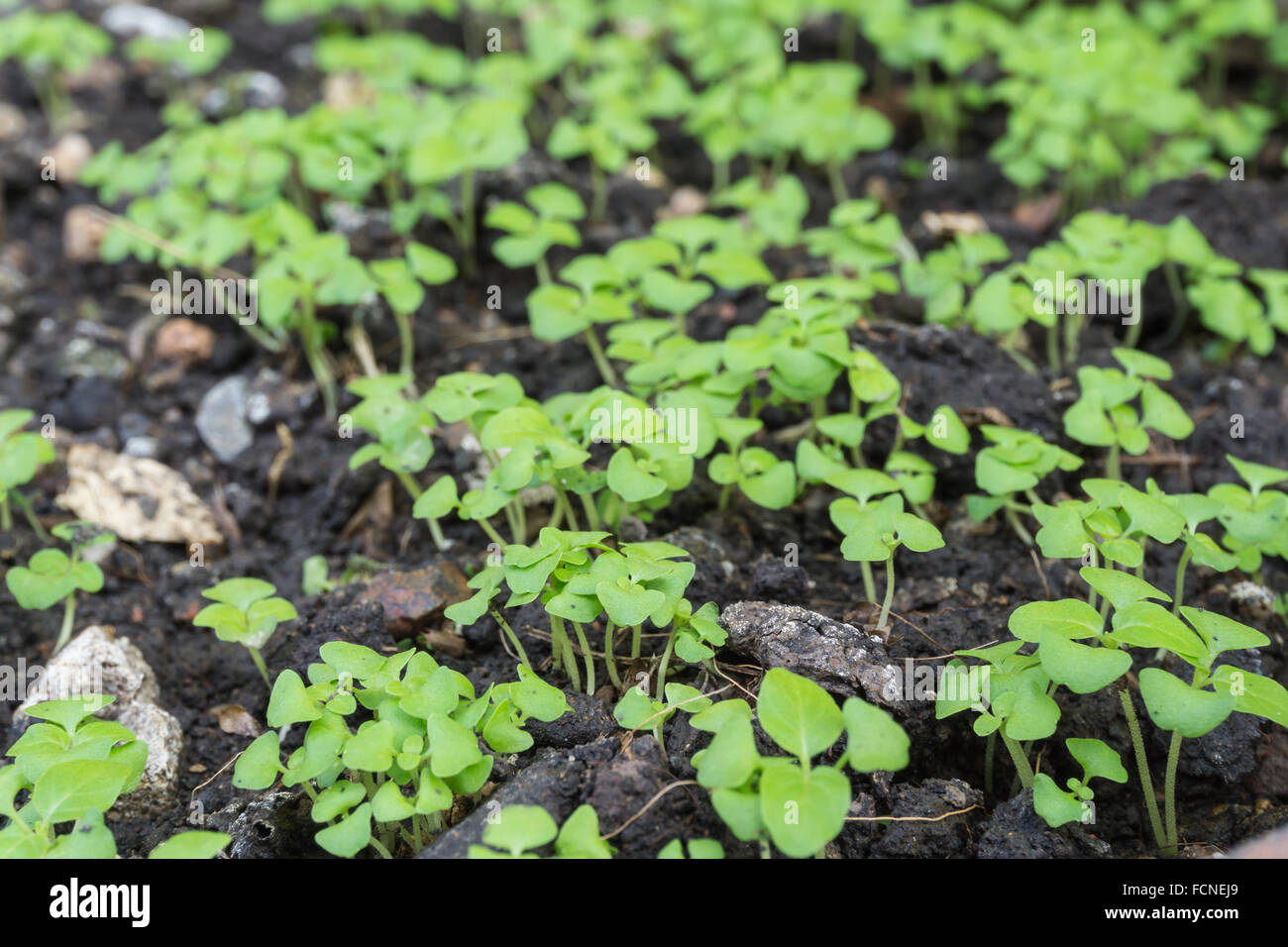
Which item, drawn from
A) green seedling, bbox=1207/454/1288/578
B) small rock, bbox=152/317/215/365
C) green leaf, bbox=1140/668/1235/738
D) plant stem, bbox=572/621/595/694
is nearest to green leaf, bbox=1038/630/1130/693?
green leaf, bbox=1140/668/1235/738

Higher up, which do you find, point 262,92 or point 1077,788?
point 262,92

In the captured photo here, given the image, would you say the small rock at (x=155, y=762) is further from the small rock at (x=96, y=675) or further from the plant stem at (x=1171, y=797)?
the plant stem at (x=1171, y=797)

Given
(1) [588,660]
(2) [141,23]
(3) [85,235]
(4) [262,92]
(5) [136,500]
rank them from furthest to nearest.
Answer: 1. (2) [141,23]
2. (4) [262,92]
3. (3) [85,235]
4. (5) [136,500]
5. (1) [588,660]

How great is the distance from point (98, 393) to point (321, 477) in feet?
2.76

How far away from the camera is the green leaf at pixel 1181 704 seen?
171 cm

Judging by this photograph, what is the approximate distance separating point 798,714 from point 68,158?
384 centimetres

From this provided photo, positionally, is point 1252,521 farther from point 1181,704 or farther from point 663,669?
point 663,669

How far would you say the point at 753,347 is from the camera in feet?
8.49

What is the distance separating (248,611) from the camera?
2.32 meters

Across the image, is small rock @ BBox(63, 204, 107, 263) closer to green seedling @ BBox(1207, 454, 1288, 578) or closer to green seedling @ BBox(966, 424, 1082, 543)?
green seedling @ BBox(966, 424, 1082, 543)

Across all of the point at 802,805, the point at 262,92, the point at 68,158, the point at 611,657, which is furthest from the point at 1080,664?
the point at 68,158

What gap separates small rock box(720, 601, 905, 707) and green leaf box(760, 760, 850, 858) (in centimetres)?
40

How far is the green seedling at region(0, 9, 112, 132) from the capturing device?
4.21m
